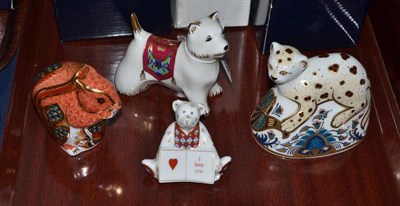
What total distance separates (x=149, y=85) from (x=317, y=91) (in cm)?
27

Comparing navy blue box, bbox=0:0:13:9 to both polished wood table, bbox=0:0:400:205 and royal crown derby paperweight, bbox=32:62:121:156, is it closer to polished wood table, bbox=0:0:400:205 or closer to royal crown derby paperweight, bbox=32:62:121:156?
polished wood table, bbox=0:0:400:205

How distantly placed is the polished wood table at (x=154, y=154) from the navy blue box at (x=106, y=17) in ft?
0.08

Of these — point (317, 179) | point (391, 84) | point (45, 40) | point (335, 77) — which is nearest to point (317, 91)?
point (335, 77)

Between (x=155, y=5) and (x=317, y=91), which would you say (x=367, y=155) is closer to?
(x=317, y=91)

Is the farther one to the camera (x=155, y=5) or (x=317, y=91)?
(x=155, y=5)

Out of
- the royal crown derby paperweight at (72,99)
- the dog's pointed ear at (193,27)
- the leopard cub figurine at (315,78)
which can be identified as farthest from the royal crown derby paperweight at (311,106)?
the royal crown derby paperweight at (72,99)

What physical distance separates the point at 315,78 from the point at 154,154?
0.82 feet

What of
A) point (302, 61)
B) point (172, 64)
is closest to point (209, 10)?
point (172, 64)

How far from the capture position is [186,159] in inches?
35.4

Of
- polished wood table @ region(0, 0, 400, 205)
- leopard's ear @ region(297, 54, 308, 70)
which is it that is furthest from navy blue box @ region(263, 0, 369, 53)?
leopard's ear @ region(297, 54, 308, 70)

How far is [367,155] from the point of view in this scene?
952 millimetres

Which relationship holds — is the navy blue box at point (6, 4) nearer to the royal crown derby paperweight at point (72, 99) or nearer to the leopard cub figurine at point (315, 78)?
the royal crown derby paperweight at point (72, 99)

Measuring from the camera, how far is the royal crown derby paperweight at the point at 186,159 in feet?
2.93

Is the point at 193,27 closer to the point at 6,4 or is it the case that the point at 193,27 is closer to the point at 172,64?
the point at 172,64
